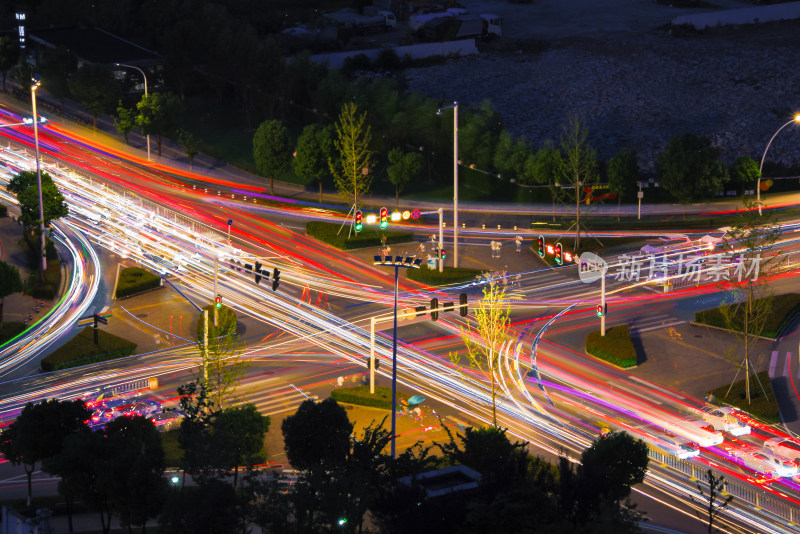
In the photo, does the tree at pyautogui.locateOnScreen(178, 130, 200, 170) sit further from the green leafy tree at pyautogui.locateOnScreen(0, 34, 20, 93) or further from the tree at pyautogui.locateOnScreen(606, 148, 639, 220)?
the tree at pyautogui.locateOnScreen(606, 148, 639, 220)

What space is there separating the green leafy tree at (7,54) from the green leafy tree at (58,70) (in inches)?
169

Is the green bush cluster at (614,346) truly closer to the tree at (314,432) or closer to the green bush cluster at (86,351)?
the tree at (314,432)

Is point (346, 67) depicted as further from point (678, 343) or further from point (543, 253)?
point (678, 343)

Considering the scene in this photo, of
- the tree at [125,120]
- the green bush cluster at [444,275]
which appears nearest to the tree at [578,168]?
the green bush cluster at [444,275]

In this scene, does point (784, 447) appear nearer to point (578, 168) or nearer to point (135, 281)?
point (578, 168)

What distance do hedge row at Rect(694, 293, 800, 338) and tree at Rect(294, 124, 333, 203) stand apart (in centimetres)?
3147

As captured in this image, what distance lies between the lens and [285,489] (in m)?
33.6

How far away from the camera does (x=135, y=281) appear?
66.4 m

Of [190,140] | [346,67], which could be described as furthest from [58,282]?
[346,67]

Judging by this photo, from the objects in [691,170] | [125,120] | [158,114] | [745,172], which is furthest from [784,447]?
[125,120]

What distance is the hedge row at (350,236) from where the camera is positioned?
7362 centimetres

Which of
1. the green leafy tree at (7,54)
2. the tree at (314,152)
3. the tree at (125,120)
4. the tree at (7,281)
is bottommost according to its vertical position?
the tree at (7,281)

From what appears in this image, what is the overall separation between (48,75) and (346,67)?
27.5 metres

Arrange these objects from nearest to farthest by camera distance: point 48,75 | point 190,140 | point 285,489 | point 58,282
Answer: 1. point 285,489
2. point 58,282
3. point 190,140
4. point 48,75
